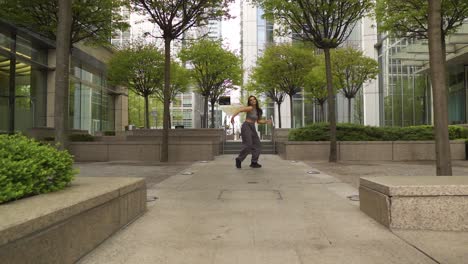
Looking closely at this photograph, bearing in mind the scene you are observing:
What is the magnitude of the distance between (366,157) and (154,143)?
26.9 ft

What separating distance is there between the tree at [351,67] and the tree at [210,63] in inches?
252

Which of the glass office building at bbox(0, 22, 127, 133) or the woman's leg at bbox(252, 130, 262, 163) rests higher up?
the glass office building at bbox(0, 22, 127, 133)

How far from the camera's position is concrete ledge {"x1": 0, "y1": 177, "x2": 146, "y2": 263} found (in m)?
2.62

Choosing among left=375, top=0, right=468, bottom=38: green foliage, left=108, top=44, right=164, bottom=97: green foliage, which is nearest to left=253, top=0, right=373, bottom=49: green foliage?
left=375, top=0, right=468, bottom=38: green foliage

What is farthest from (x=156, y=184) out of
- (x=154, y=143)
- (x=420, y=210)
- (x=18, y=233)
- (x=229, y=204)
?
(x=154, y=143)

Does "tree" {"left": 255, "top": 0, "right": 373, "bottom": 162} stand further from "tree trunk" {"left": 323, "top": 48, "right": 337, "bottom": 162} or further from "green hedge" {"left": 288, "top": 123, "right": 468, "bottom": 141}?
"green hedge" {"left": 288, "top": 123, "right": 468, "bottom": 141}

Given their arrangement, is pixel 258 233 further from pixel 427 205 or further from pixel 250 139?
pixel 250 139

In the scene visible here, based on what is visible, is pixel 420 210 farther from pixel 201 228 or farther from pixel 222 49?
pixel 222 49

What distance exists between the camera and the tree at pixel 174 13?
46.5ft

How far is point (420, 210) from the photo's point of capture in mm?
4613

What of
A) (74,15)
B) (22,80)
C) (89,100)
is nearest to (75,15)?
(74,15)

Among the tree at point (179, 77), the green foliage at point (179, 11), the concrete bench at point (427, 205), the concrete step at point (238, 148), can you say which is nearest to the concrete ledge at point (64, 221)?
the concrete bench at point (427, 205)

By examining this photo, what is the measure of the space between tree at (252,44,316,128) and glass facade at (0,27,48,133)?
44.8ft

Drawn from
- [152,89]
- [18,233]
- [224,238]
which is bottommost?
[224,238]
